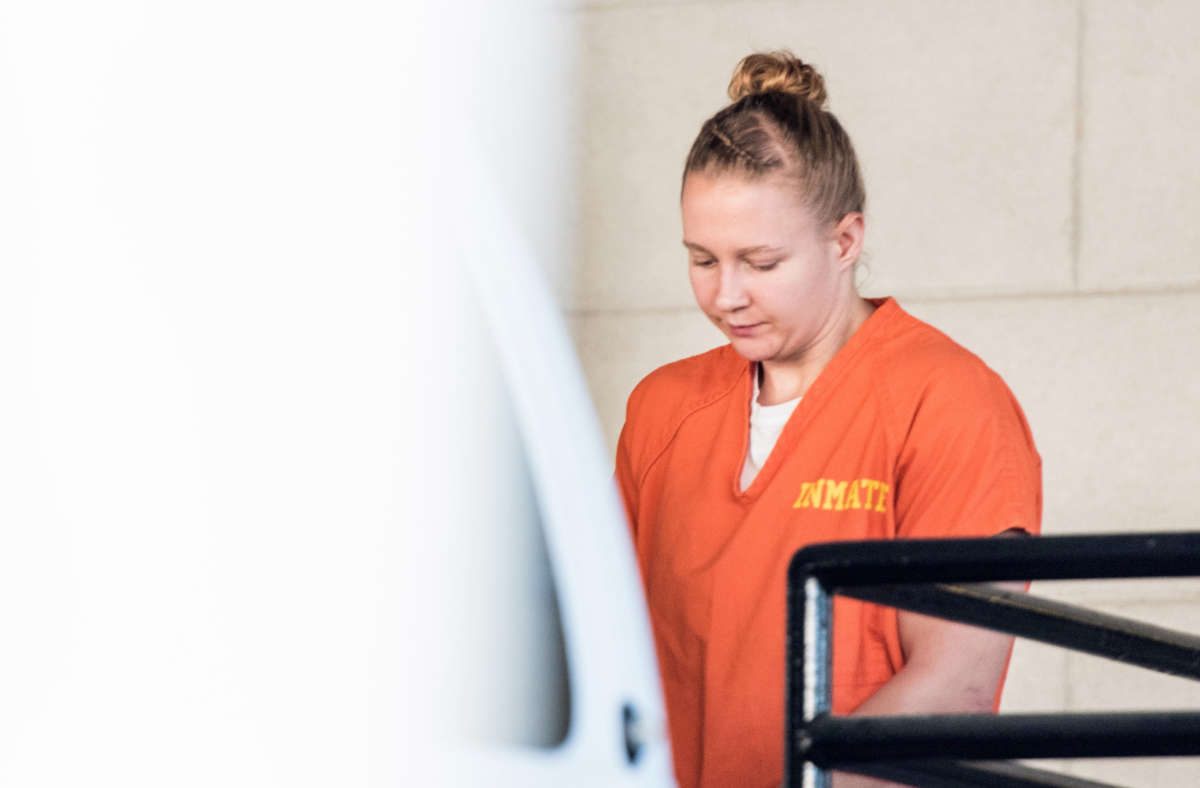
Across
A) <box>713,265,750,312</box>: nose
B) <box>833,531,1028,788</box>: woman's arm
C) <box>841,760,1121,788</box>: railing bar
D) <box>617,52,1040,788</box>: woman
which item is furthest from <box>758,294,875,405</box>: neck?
<box>841,760,1121,788</box>: railing bar

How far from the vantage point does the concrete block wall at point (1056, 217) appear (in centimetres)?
216

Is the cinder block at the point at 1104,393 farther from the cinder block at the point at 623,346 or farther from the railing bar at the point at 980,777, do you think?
the railing bar at the point at 980,777

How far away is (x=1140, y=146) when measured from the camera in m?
2.18

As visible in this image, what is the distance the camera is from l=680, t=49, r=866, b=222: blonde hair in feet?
4.26

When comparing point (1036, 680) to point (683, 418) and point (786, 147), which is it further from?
point (786, 147)

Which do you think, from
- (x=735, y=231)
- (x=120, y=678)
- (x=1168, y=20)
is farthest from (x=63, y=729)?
(x=1168, y=20)

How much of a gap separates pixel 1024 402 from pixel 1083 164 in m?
0.38

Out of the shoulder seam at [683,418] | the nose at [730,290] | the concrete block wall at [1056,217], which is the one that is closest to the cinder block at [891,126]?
the concrete block wall at [1056,217]

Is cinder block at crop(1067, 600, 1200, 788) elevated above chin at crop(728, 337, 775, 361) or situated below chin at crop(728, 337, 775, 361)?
below

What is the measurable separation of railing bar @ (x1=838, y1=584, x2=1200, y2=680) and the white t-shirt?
89cm

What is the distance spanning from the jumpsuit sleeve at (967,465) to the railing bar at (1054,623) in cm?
71

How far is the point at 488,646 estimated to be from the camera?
1886 millimetres

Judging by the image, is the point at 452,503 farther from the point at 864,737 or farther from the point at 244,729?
the point at 864,737

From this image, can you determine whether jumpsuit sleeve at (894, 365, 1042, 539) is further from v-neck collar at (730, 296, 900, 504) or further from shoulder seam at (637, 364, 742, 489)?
shoulder seam at (637, 364, 742, 489)
